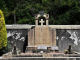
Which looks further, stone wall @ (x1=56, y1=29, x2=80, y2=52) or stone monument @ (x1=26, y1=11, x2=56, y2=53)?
stone wall @ (x1=56, y1=29, x2=80, y2=52)

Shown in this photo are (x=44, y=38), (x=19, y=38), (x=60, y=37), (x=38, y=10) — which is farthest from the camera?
(x=38, y=10)

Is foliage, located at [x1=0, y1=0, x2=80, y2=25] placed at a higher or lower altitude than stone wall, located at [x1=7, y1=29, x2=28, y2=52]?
higher

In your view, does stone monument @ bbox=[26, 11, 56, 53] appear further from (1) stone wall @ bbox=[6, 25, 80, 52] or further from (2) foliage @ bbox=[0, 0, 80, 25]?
(2) foliage @ bbox=[0, 0, 80, 25]

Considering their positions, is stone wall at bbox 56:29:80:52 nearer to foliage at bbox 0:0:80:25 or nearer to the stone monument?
the stone monument

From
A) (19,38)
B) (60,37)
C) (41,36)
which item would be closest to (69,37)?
(60,37)

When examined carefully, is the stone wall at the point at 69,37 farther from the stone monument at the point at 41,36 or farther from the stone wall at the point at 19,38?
the stone wall at the point at 19,38

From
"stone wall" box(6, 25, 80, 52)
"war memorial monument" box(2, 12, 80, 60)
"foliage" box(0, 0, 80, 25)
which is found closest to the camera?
"war memorial monument" box(2, 12, 80, 60)

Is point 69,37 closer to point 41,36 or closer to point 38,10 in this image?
point 41,36

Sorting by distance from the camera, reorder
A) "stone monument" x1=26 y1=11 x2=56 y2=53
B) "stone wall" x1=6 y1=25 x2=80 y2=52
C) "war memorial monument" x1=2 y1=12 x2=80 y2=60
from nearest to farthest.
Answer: "war memorial monument" x1=2 y1=12 x2=80 y2=60 → "stone monument" x1=26 y1=11 x2=56 y2=53 → "stone wall" x1=6 y1=25 x2=80 y2=52

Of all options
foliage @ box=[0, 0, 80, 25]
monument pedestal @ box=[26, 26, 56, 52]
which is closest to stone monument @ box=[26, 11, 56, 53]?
monument pedestal @ box=[26, 26, 56, 52]

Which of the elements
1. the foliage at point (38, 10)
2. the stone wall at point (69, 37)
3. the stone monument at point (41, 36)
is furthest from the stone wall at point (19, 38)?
the foliage at point (38, 10)

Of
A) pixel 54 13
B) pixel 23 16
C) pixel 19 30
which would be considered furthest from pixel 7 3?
pixel 19 30

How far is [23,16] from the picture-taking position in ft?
107

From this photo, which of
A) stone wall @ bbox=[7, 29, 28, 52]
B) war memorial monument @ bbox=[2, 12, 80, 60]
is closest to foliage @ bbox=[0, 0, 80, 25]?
war memorial monument @ bbox=[2, 12, 80, 60]
